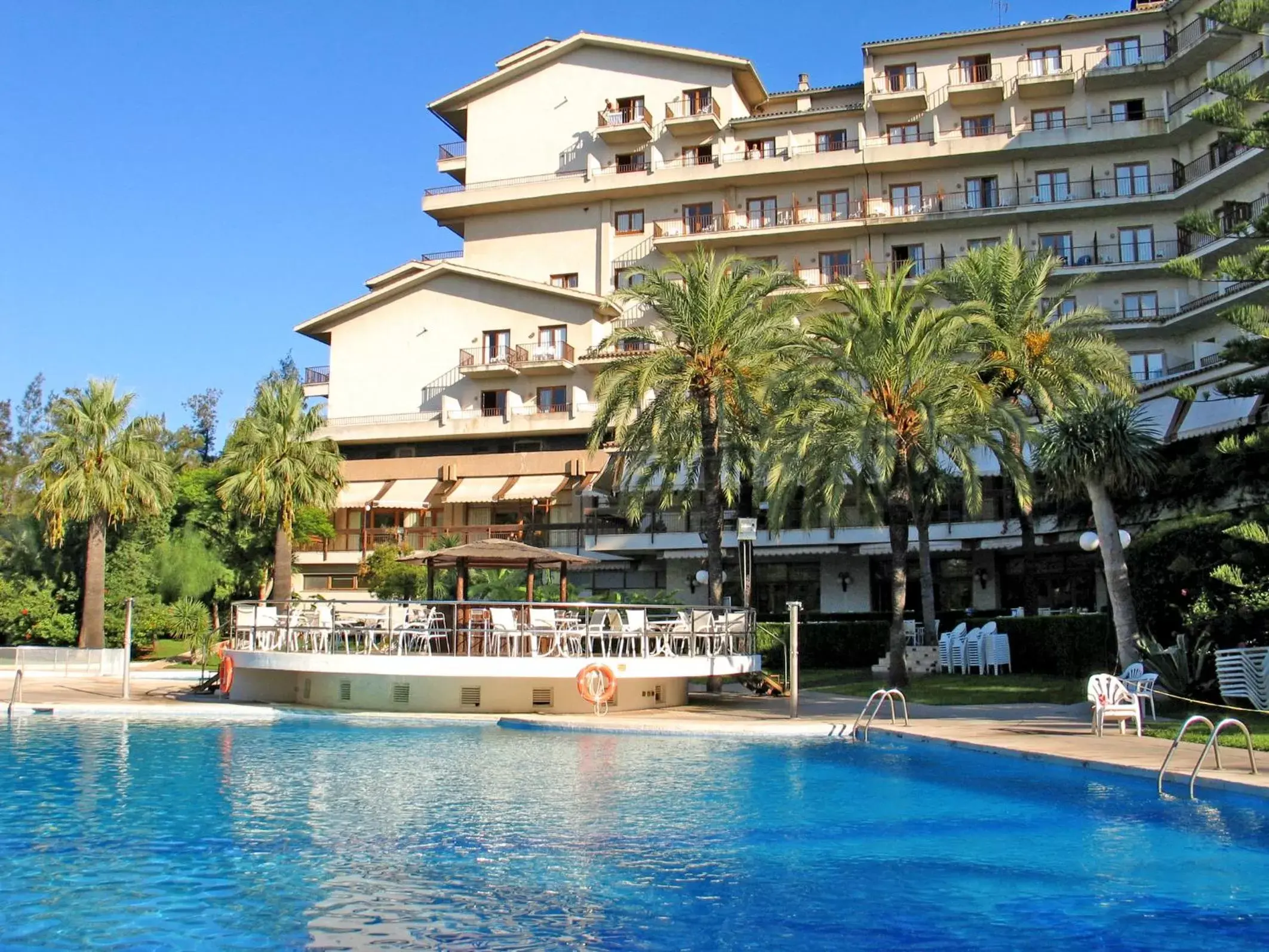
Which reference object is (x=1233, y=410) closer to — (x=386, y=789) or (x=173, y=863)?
(x=386, y=789)

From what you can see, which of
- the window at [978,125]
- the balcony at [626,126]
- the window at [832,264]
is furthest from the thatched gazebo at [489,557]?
the window at [978,125]

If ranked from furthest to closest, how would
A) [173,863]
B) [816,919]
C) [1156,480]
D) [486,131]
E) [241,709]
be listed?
[486,131]
[1156,480]
[241,709]
[173,863]
[816,919]

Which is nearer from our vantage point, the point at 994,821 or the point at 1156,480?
the point at 994,821

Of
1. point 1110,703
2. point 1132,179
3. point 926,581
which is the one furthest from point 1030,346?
point 1132,179

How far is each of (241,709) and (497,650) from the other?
4.80 meters

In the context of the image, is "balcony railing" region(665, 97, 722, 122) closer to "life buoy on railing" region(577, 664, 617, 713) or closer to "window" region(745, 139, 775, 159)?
"window" region(745, 139, 775, 159)

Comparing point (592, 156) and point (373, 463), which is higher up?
point (592, 156)

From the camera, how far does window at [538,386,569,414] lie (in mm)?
52250

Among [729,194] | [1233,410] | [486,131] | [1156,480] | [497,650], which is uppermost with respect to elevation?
[486,131]

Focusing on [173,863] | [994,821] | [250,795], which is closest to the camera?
[173,863]

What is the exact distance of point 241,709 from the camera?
69.9 ft

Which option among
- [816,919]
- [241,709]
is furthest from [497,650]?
[816,919]

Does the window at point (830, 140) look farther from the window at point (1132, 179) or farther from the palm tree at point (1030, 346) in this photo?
the palm tree at point (1030, 346)

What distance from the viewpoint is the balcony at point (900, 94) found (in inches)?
1981
